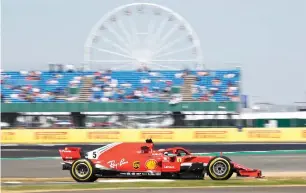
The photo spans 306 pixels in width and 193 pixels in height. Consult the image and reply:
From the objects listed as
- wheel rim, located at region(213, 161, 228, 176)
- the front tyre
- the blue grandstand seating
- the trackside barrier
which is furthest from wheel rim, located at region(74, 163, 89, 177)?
the blue grandstand seating

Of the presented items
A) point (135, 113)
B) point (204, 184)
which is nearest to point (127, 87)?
point (135, 113)

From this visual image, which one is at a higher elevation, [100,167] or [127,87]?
[127,87]

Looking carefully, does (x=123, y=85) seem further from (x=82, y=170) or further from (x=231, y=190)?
(x=231, y=190)

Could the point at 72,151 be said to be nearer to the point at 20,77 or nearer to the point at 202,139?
the point at 202,139

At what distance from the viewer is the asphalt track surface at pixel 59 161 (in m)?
19.6

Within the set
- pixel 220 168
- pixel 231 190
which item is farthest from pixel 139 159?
pixel 231 190

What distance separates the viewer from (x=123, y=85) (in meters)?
53.2

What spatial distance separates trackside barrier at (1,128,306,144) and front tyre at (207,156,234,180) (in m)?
18.3

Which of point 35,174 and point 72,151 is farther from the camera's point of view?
point 35,174

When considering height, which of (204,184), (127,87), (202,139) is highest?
(127,87)

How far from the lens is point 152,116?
52.3 meters

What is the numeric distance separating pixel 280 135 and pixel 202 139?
416 cm

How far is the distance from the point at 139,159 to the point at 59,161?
26.6 ft

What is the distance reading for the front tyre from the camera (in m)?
15.8
